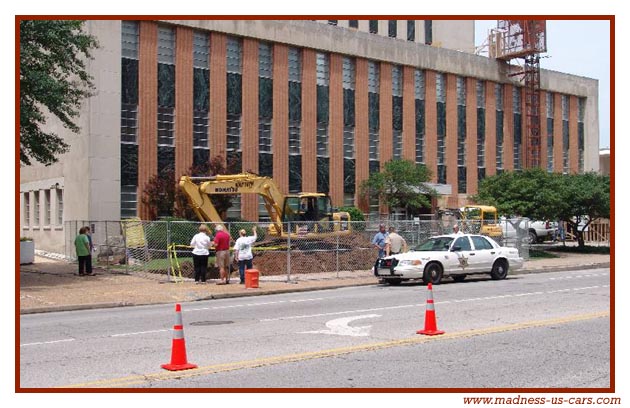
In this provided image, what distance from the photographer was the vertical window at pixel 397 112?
1789 inches

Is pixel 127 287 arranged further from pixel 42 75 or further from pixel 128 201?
pixel 128 201

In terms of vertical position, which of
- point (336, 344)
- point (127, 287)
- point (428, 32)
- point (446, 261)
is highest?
point (428, 32)

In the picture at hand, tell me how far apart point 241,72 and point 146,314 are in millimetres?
24675

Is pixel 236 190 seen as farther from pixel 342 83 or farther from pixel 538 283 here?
pixel 342 83

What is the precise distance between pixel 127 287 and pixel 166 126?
624 inches

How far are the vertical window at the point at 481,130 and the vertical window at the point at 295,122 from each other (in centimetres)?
1459

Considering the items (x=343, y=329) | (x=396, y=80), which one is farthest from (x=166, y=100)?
(x=343, y=329)

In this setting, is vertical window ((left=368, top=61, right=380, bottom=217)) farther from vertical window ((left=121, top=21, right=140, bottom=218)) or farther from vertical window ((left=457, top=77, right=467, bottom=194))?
vertical window ((left=121, top=21, right=140, bottom=218))

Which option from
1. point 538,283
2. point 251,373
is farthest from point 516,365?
point 538,283

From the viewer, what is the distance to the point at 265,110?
3988 cm

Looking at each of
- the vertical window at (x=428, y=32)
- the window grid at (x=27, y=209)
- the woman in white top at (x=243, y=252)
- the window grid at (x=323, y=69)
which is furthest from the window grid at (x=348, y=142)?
the woman in white top at (x=243, y=252)

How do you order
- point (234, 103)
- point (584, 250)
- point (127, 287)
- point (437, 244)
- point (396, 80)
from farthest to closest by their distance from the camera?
point (396, 80) < point (584, 250) < point (234, 103) < point (437, 244) < point (127, 287)

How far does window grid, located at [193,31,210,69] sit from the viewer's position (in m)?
37.5

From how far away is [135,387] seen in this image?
8.35 metres
